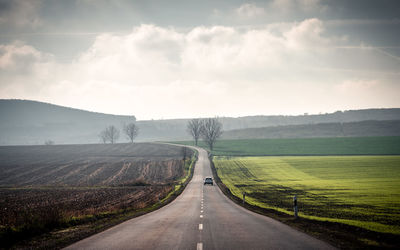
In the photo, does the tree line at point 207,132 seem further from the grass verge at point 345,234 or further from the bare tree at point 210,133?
the grass verge at point 345,234

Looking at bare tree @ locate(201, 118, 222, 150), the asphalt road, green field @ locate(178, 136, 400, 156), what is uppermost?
bare tree @ locate(201, 118, 222, 150)

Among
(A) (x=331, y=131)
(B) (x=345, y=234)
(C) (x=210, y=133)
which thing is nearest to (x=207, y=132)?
(C) (x=210, y=133)

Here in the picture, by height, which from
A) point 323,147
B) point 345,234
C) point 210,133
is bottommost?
point 345,234

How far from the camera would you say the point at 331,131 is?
15375cm

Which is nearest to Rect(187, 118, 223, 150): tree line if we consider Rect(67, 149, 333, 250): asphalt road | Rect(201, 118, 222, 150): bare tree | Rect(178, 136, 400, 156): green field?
Rect(201, 118, 222, 150): bare tree

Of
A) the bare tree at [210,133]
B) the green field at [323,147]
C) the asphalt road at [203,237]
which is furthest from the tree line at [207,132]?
the asphalt road at [203,237]

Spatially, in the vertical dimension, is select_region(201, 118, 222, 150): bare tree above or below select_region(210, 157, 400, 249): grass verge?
above

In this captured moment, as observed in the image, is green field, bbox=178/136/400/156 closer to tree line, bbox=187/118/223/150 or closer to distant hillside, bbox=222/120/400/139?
tree line, bbox=187/118/223/150

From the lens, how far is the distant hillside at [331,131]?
471 ft

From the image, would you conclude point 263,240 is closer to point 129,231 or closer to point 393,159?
point 129,231

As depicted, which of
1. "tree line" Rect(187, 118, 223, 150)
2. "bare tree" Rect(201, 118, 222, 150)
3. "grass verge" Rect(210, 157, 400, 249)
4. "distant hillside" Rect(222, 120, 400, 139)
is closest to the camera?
"grass verge" Rect(210, 157, 400, 249)

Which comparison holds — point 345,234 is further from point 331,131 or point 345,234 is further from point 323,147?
point 331,131

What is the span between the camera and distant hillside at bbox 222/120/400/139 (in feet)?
471

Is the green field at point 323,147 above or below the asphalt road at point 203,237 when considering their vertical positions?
above
